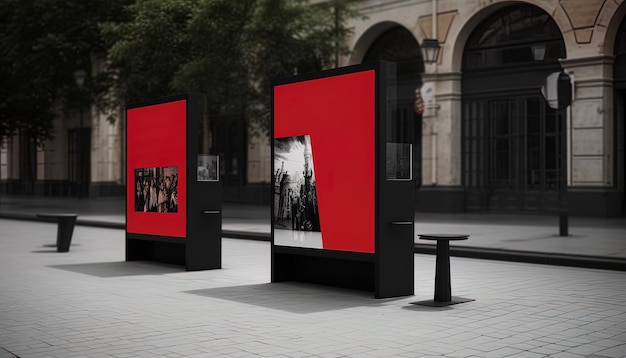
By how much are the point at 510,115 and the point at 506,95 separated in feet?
2.03

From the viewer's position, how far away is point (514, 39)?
25062mm

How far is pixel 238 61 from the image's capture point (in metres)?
23.7

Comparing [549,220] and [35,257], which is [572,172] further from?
[35,257]

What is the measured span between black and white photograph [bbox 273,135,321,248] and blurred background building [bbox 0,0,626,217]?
540 inches

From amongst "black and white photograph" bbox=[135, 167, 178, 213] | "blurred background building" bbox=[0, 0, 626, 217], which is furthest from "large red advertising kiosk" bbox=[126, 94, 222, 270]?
"blurred background building" bbox=[0, 0, 626, 217]

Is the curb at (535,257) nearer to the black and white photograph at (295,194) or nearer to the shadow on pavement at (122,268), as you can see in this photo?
the black and white photograph at (295,194)

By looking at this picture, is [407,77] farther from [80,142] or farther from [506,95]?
[80,142]

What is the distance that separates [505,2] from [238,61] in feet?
26.5

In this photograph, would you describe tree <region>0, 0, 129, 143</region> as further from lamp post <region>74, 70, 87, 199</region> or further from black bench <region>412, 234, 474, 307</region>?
black bench <region>412, 234, 474, 307</region>

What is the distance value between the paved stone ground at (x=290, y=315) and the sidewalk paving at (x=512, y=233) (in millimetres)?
525

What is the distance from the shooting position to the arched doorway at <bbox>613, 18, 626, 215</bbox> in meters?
22.4

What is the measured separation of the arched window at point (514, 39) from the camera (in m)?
24.0

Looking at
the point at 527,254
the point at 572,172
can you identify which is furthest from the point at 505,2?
the point at 527,254

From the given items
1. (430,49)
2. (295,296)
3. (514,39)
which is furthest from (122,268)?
(514,39)
